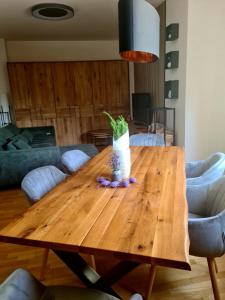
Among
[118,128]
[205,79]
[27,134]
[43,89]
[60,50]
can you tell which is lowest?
[27,134]

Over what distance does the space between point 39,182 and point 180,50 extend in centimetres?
280

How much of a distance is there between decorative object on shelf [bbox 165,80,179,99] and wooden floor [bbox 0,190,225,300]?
2.40m

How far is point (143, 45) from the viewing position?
4.74 feet

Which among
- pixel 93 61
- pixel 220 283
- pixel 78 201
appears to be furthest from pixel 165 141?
pixel 93 61

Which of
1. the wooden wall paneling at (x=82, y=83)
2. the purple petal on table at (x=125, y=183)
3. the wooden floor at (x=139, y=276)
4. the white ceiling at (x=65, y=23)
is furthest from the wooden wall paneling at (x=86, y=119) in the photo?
the purple petal on table at (x=125, y=183)

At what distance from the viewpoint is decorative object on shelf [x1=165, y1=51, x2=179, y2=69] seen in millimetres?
3414

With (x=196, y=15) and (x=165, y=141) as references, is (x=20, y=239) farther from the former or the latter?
(x=196, y=15)

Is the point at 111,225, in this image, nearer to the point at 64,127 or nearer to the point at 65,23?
the point at 65,23

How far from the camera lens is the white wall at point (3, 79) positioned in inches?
227

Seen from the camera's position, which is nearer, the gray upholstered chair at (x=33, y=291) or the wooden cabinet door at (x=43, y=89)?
the gray upholstered chair at (x=33, y=291)

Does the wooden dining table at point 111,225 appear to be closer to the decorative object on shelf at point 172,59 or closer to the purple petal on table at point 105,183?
the purple petal on table at point 105,183

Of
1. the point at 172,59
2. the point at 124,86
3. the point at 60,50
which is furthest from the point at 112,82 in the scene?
the point at 172,59

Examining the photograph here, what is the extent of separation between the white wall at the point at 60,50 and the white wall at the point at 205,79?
352cm

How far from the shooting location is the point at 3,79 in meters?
5.91
